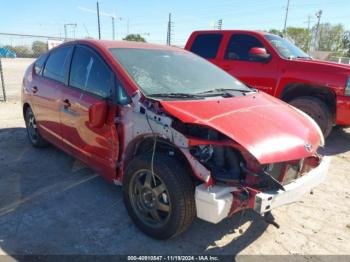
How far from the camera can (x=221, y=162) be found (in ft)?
8.92

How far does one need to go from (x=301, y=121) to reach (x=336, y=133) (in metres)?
4.22

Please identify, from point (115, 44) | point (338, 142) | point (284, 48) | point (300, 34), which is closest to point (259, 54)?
point (284, 48)

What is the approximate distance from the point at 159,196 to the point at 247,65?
448 centimetres

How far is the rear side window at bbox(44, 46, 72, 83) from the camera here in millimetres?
4160

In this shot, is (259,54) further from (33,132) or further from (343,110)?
(33,132)

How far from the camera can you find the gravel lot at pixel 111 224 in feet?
9.45

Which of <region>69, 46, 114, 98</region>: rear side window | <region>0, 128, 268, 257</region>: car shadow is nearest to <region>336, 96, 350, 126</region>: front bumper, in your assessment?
<region>0, 128, 268, 257</region>: car shadow

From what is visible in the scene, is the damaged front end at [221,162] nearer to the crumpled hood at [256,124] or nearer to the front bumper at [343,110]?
the crumpled hood at [256,124]

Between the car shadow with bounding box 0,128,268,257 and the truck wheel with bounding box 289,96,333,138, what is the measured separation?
3055 mm

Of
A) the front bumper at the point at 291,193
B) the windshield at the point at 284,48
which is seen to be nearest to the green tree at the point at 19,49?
the windshield at the point at 284,48

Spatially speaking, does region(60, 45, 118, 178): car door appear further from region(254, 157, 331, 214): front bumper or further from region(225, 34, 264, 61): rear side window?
region(225, 34, 264, 61): rear side window

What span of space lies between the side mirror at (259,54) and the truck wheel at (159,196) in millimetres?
3900

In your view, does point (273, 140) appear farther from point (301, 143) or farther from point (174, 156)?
point (174, 156)

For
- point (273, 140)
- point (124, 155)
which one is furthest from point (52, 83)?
point (273, 140)
